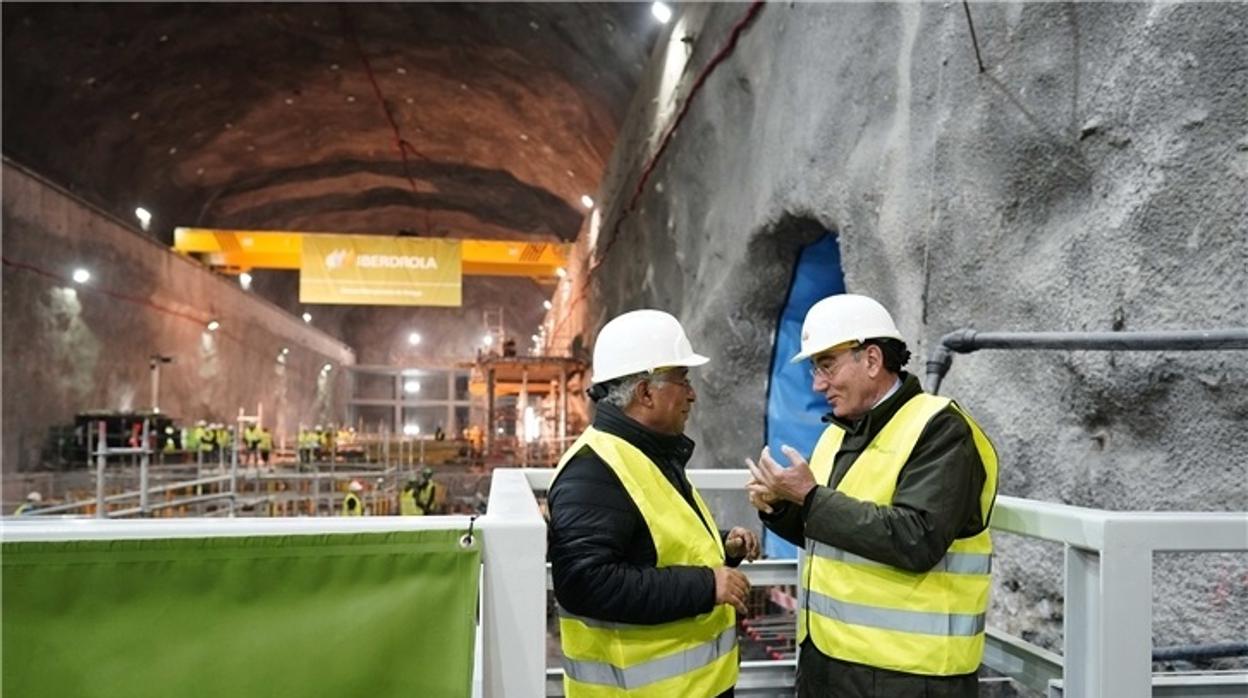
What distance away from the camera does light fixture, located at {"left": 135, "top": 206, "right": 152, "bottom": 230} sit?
21.5 m

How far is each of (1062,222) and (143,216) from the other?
2282 cm

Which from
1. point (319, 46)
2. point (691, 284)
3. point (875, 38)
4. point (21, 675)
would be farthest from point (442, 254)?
point (21, 675)

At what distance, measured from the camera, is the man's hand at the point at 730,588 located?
7.20ft

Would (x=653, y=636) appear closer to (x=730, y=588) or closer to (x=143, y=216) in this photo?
(x=730, y=588)

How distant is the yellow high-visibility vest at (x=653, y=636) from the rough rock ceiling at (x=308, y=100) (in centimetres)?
1203

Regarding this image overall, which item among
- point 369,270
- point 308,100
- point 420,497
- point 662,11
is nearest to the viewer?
point 420,497

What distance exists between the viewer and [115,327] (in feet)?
62.6

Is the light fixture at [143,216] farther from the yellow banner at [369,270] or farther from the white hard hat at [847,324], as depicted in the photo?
the white hard hat at [847,324]

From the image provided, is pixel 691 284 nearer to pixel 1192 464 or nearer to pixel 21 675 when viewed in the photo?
pixel 1192 464

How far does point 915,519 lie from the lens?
2221 mm

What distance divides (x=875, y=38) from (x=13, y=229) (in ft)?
50.0

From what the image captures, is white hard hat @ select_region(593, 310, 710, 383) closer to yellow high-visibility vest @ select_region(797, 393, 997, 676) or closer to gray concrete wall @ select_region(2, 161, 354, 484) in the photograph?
yellow high-visibility vest @ select_region(797, 393, 997, 676)

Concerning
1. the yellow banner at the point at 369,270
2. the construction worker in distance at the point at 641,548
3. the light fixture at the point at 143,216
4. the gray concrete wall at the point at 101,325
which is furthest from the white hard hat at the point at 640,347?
the light fixture at the point at 143,216

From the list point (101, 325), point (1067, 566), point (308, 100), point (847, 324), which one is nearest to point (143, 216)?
point (101, 325)
